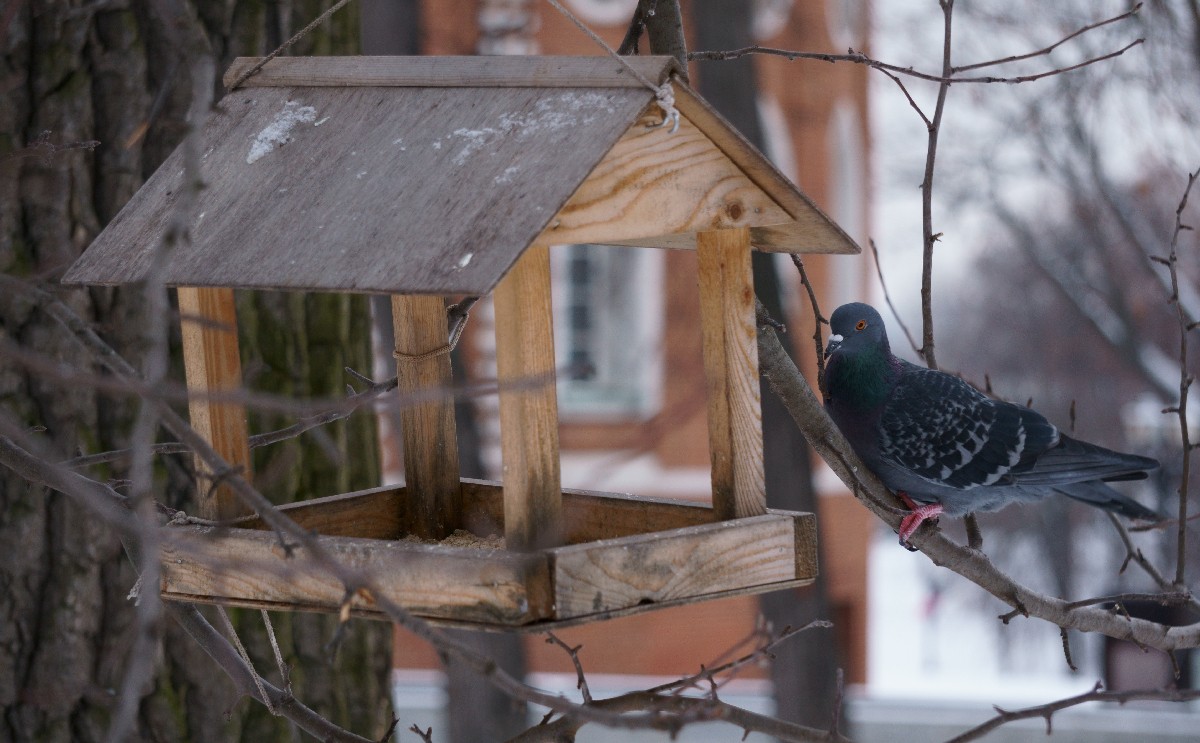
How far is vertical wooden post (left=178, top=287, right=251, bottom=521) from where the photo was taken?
2.50 meters

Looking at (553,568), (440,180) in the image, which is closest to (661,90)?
(440,180)

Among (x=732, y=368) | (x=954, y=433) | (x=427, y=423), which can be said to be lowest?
(x=954, y=433)

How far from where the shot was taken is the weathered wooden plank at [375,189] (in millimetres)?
1959

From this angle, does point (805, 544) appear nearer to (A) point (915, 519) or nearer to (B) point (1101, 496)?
(A) point (915, 519)

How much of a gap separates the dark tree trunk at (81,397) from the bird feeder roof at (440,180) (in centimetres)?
104

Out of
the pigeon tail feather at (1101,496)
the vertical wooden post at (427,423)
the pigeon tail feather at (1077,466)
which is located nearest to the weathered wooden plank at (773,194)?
the vertical wooden post at (427,423)

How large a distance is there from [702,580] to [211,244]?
3.29 ft

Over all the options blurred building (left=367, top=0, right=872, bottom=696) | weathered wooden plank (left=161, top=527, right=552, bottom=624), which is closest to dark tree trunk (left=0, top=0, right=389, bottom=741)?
weathered wooden plank (left=161, top=527, right=552, bottom=624)

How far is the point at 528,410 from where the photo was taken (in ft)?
6.98

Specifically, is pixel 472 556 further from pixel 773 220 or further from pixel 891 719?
pixel 891 719

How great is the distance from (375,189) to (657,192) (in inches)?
18.3

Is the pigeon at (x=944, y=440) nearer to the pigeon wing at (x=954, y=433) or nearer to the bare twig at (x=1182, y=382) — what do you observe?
the pigeon wing at (x=954, y=433)

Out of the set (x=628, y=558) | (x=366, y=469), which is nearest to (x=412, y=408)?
(x=628, y=558)

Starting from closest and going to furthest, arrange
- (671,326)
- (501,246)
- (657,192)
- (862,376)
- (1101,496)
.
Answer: (501,246), (657,192), (862,376), (1101,496), (671,326)
